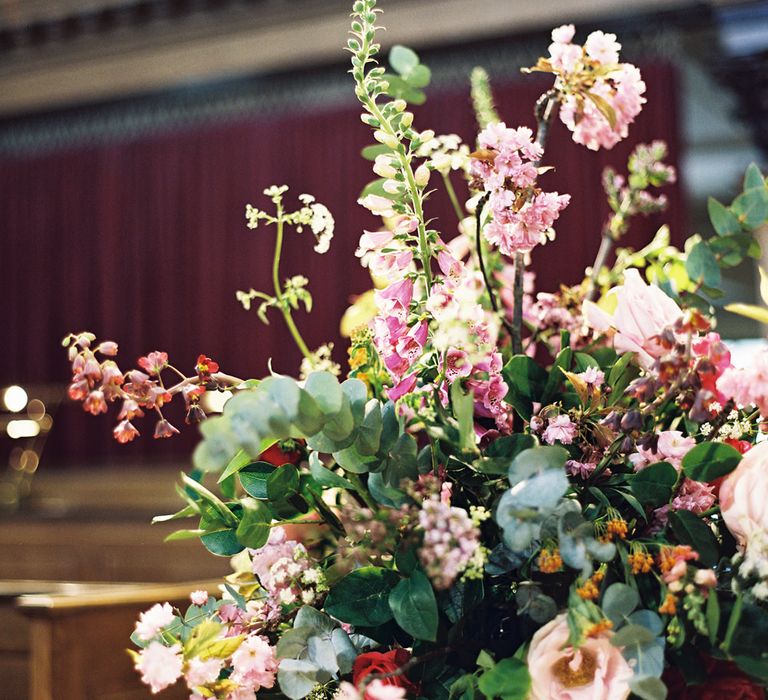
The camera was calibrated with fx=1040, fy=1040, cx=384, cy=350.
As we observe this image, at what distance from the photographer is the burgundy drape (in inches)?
227

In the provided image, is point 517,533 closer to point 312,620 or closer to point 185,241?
point 312,620

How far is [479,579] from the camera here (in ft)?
1.94

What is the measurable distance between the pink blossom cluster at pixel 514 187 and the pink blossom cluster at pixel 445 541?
0.64ft

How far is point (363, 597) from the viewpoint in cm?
61

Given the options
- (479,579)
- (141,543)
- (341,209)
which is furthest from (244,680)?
(341,209)

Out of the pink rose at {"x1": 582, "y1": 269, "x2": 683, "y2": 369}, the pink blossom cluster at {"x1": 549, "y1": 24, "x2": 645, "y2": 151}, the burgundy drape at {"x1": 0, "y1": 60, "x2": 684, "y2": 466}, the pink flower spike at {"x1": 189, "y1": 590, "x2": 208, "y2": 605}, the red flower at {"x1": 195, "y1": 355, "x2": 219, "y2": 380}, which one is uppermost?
the burgundy drape at {"x1": 0, "y1": 60, "x2": 684, "y2": 466}

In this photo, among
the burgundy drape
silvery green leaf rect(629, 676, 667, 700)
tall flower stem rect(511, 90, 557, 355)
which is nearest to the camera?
silvery green leaf rect(629, 676, 667, 700)

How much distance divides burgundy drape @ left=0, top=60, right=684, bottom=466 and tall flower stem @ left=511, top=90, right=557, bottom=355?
15.5 feet

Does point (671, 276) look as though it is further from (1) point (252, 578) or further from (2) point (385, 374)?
(1) point (252, 578)

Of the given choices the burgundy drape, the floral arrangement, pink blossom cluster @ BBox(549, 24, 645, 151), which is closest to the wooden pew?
the floral arrangement

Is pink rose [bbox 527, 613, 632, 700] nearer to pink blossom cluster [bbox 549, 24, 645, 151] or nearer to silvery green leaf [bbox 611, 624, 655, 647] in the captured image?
silvery green leaf [bbox 611, 624, 655, 647]

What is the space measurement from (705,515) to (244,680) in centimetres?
29

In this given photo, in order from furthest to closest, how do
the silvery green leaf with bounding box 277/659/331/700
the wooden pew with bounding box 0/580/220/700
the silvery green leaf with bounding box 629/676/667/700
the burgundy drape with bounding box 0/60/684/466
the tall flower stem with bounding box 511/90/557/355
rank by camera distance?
the burgundy drape with bounding box 0/60/684/466, the wooden pew with bounding box 0/580/220/700, the tall flower stem with bounding box 511/90/557/355, the silvery green leaf with bounding box 277/659/331/700, the silvery green leaf with bounding box 629/676/667/700

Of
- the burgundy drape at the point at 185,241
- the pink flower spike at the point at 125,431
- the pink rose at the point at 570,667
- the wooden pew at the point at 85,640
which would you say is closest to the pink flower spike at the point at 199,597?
the pink flower spike at the point at 125,431
